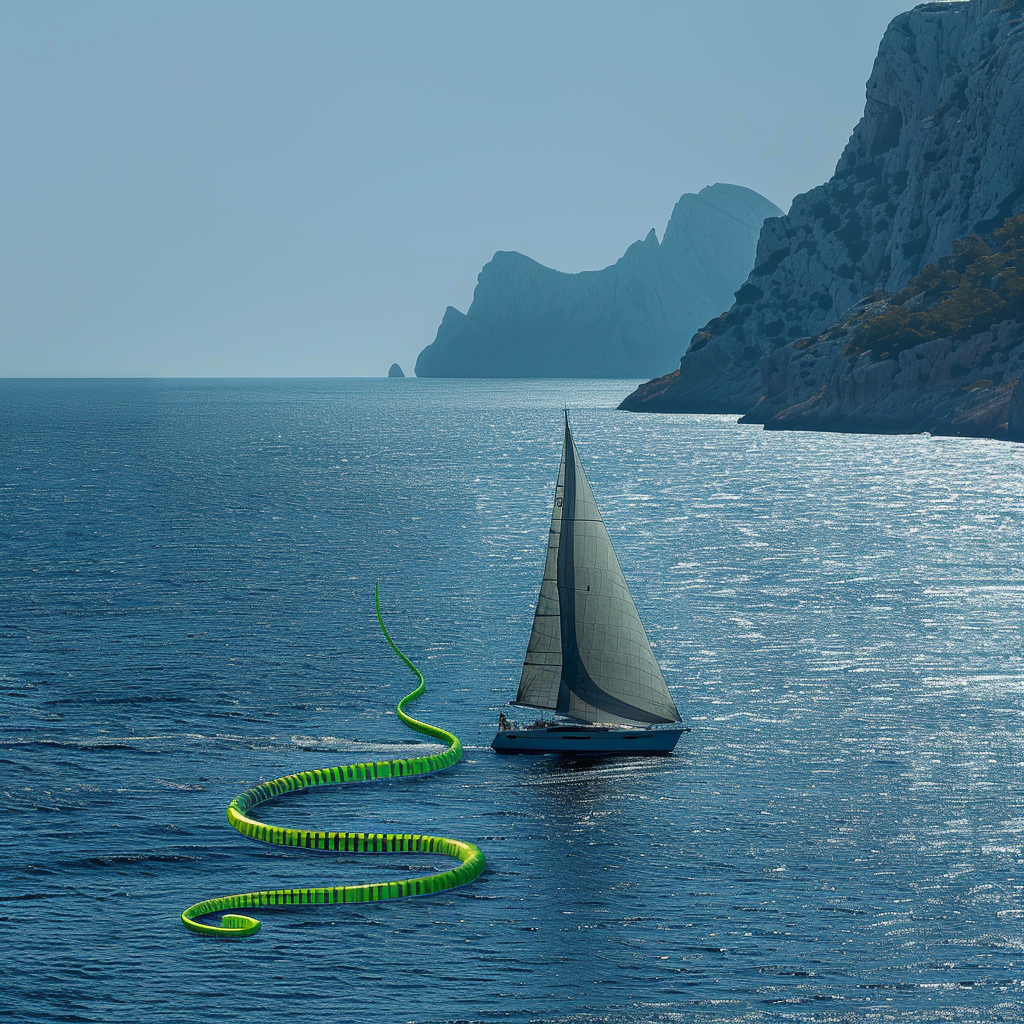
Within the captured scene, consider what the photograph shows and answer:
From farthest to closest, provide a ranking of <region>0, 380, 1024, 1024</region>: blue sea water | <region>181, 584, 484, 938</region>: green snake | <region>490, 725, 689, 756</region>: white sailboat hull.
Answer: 1. <region>490, 725, 689, 756</region>: white sailboat hull
2. <region>181, 584, 484, 938</region>: green snake
3. <region>0, 380, 1024, 1024</region>: blue sea water

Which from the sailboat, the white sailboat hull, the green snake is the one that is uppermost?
the sailboat

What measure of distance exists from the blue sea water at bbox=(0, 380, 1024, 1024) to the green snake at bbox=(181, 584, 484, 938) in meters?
0.62

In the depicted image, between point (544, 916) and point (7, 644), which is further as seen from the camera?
point (7, 644)

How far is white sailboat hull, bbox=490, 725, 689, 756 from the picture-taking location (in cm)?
5422

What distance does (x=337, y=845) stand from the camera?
44531 millimetres

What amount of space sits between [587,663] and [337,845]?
Answer: 45.7 feet

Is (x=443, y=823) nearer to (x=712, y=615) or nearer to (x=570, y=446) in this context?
(x=570, y=446)

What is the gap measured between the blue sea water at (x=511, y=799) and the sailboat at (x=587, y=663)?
3.98 feet

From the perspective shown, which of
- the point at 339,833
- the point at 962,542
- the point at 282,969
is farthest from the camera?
the point at 962,542

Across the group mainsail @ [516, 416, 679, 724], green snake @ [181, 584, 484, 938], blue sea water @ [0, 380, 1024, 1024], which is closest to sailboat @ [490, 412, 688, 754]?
mainsail @ [516, 416, 679, 724]

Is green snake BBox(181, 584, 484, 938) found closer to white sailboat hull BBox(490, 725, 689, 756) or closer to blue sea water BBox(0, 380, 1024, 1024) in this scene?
blue sea water BBox(0, 380, 1024, 1024)

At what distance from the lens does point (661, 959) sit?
119 ft

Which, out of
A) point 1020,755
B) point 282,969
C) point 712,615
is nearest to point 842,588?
point 712,615

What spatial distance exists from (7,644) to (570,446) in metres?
38.1
